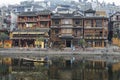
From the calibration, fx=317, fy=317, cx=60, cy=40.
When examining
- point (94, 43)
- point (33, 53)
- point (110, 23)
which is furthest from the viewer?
point (110, 23)

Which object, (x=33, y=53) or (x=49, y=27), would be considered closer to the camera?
(x=33, y=53)

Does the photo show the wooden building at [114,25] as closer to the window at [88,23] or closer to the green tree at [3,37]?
the window at [88,23]

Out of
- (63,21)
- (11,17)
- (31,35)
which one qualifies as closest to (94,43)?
(63,21)

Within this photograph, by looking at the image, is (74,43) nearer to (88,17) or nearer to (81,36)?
(81,36)

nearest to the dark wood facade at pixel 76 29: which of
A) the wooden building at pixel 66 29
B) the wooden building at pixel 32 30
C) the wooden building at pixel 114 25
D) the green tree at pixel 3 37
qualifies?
the wooden building at pixel 66 29

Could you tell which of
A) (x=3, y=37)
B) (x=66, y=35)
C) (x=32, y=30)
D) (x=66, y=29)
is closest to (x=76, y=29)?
(x=66, y=29)

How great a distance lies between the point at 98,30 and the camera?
79562mm

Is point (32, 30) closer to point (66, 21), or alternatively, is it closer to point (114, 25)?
point (66, 21)

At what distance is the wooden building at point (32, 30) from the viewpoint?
78.9 meters

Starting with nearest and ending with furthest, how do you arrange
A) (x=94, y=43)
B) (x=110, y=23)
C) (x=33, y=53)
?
1. (x=33, y=53)
2. (x=94, y=43)
3. (x=110, y=23)

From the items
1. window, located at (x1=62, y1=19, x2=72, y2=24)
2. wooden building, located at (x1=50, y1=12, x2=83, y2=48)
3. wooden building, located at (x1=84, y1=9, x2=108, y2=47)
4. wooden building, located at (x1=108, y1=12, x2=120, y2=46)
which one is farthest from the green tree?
wooden building, located at (x1=108, y1=12, x2=120, y2=46)

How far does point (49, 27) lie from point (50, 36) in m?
2.63

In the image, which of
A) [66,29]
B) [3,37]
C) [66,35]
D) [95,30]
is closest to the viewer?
[95,30]

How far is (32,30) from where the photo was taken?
265ft
